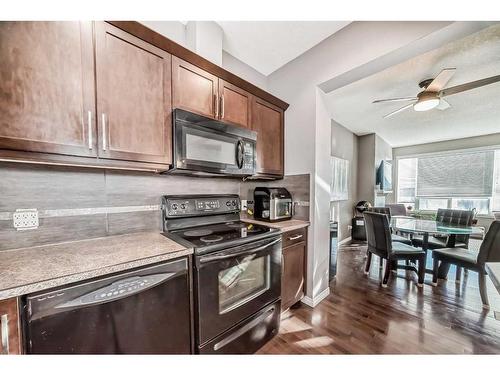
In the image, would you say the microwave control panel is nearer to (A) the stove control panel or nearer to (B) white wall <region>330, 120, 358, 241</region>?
(A) the stove control panel

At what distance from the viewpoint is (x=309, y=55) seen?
1.98m

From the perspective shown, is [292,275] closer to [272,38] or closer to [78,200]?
[78,200]

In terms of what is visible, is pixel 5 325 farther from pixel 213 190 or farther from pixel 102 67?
pixel 213 190

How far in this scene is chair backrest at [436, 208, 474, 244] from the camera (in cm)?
284

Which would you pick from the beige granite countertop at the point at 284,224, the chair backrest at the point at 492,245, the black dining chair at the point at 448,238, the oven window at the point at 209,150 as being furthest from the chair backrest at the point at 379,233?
the oven window at the point at 209,150

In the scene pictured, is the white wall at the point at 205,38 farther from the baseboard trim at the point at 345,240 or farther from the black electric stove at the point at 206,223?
the baseboard trim at the point at 345,240

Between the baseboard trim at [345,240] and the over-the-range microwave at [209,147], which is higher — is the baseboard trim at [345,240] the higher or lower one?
the lower one

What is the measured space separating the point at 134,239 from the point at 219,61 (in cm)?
170

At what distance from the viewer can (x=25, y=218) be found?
1.06 m

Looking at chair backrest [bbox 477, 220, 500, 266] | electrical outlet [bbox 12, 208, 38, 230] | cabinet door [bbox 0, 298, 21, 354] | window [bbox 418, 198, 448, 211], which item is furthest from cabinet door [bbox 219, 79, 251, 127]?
window [bbox 418, 198, 448, 211]

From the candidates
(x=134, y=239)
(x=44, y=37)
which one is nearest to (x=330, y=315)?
(x=134, y=239)

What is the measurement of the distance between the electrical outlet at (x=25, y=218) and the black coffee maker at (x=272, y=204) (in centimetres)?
166

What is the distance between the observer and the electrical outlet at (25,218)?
104cm

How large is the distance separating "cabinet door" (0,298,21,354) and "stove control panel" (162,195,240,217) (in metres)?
0.90
